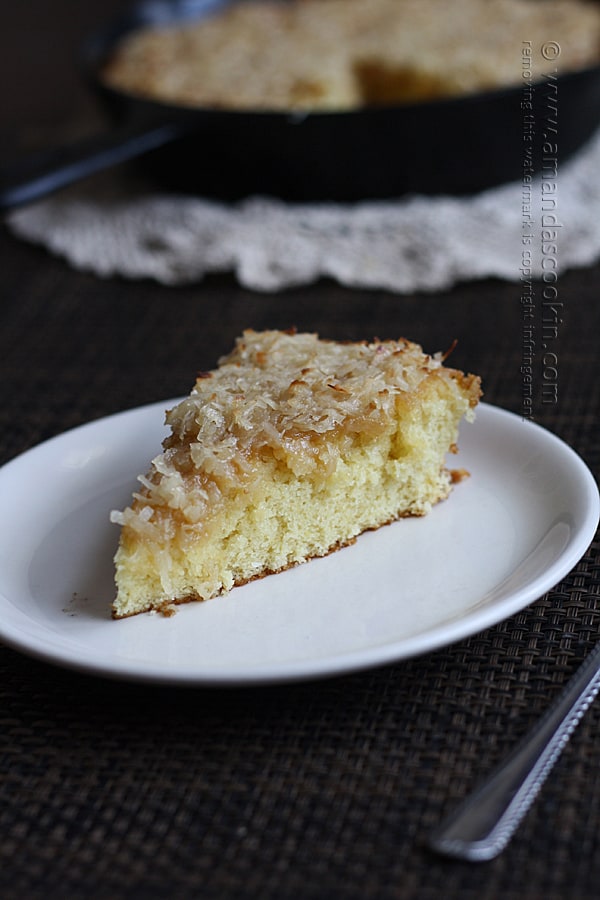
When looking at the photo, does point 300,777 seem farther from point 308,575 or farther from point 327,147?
point 327,147

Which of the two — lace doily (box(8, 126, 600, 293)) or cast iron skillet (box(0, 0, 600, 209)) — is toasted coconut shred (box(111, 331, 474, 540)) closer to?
lace doily (box(8, 126, 600, 293))

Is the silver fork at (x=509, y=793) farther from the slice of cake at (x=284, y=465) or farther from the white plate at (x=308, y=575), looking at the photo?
the slice of cake at (x=284, y=465)

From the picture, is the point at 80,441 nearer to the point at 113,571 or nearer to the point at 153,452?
the point at 153,452

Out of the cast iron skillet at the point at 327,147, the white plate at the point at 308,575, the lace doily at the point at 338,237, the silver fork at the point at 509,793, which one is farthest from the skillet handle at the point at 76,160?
A: the silver fork at the point at 509,793

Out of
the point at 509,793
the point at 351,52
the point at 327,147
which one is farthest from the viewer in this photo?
the point at 351,52

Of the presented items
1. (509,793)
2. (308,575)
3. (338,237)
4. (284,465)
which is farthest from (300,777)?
(338,237)

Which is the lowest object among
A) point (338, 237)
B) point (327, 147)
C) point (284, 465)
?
point (338, 237)
